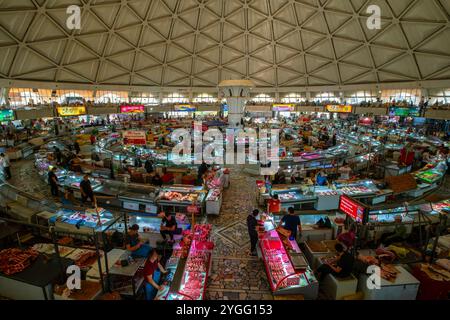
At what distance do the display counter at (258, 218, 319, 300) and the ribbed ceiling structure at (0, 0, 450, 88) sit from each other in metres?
29.9

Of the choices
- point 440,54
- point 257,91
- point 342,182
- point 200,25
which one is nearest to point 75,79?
point 200,25

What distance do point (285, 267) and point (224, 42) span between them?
4012cm

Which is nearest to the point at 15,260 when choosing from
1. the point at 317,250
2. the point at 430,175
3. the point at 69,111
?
the point at 317,250

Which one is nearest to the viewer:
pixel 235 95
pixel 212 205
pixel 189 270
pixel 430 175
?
pixel 189 270

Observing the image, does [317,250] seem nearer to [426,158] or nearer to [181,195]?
[181,195]

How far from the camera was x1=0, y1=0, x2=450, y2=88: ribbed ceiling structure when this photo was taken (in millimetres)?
27062

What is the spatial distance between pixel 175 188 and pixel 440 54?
33.7 metres

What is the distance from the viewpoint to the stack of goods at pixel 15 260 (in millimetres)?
5195

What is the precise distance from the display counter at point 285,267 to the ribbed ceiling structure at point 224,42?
2987 cm

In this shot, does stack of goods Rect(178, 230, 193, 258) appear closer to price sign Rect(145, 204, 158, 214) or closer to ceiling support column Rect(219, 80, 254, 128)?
price sign Rect(145, 204, 158, 214)

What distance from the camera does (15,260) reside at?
17.5ft

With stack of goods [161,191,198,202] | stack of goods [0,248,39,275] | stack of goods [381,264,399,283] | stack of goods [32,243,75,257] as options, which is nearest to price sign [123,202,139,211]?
stack of goods [161,191,198,202]

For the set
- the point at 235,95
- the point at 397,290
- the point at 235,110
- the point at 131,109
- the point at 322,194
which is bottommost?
the point at 397,290

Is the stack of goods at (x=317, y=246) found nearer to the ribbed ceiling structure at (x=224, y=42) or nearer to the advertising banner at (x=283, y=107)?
the ribbed ceiling structure at (x=224, y=42)
